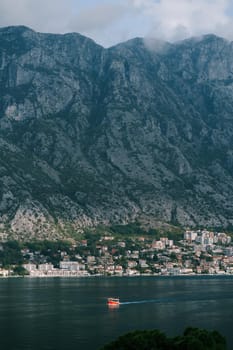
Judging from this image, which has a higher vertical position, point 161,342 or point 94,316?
point 161,342

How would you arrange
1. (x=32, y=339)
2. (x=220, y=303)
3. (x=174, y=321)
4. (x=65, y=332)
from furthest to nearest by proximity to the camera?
(x=220, y=303) < (x=174, y=321) < (x=65, y=332) < (x=32, y=339)

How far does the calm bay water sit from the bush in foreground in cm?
3083

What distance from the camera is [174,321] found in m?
112

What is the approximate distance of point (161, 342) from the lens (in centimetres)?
5412

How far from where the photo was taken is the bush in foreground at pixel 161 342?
5309cm

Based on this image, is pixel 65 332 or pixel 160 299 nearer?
pixel 65 332

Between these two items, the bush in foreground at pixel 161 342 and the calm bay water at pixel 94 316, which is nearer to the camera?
the bush in foreground at pixel 161 342

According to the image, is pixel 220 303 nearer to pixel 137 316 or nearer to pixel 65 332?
pixel 137 316

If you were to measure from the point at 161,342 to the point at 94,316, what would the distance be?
232 ft

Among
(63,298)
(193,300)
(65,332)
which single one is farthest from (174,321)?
(63,298)

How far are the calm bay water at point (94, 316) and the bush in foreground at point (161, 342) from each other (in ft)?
101

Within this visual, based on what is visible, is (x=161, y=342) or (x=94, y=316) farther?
(x=94, y=316)

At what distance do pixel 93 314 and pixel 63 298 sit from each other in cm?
3293

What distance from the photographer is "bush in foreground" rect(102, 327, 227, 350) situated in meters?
53.1
